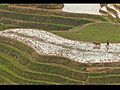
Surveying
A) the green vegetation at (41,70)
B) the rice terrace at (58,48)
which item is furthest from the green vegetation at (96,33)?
the green vegetation at (41,70)

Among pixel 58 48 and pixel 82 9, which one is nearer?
pixel 58 48

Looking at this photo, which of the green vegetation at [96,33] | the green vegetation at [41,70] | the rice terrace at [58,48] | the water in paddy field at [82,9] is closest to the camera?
the green vegetation at [41,70]

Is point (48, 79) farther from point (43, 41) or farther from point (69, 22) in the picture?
point (69, 22)

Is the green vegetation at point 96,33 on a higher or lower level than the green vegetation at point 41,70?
lower

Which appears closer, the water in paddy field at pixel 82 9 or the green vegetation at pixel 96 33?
the green vegetation at pixel 96 33

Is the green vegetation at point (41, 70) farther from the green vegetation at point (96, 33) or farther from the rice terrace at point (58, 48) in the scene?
the green vegetation at point (96, 33)

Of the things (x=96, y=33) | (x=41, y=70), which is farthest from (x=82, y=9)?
(x=41, y=70)

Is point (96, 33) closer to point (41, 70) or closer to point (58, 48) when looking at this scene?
point (58, 48)

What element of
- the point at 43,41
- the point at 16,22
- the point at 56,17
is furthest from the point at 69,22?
the point at 43,41

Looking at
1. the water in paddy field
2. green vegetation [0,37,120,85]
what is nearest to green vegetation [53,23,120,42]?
green vegetation [0,37,120,85]
